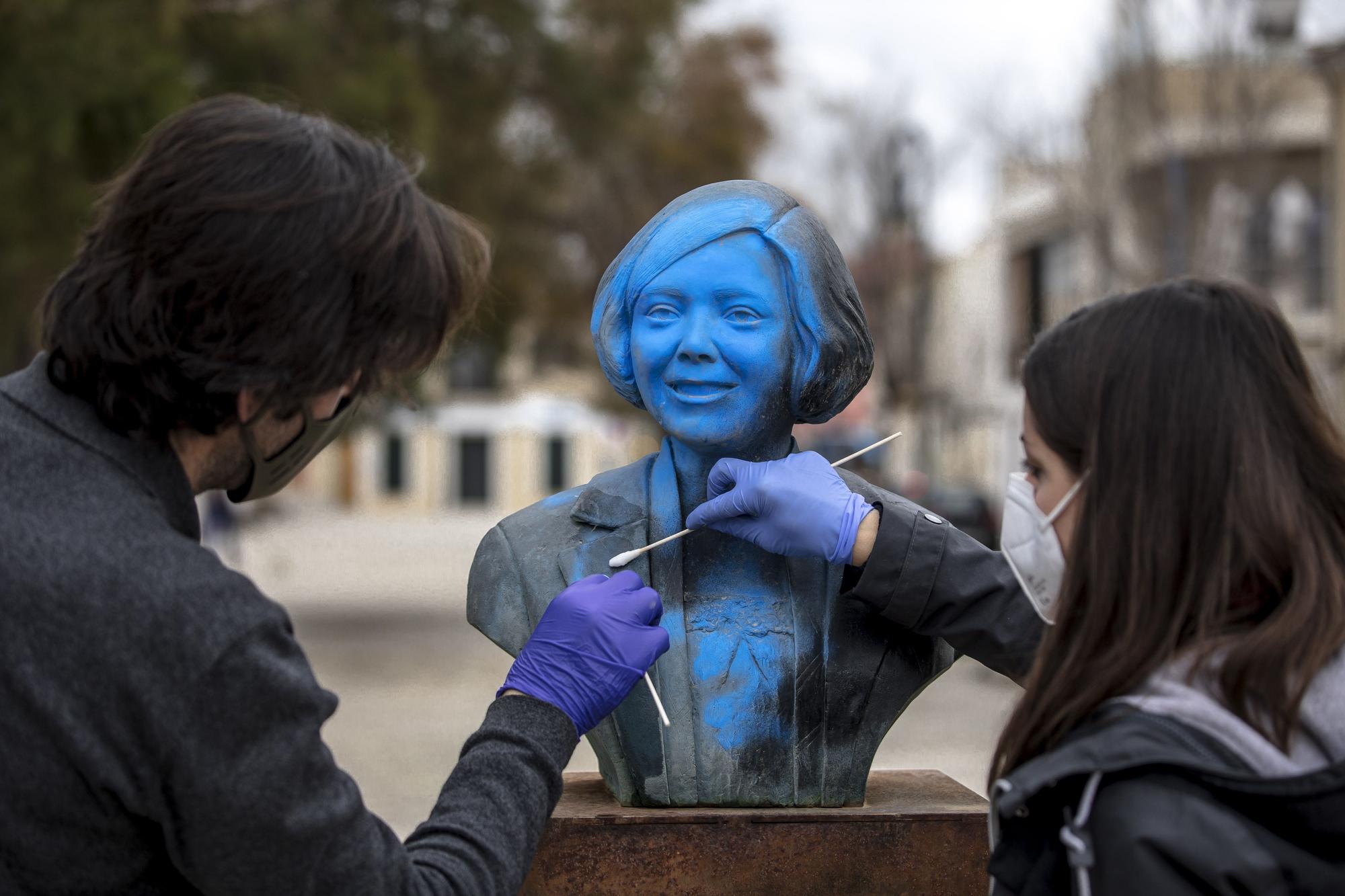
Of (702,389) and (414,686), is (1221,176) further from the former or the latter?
(702,389)

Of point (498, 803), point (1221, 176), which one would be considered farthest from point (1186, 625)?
point (1221, 176)

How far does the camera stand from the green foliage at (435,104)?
23.4 feet

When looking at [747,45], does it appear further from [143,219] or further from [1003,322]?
[143,219]

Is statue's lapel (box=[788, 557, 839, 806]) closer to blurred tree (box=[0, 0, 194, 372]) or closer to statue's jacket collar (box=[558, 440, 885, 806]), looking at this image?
statue's jacket collar (box=[558, 440, 885, 806])

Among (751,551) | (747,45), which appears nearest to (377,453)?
(747,45)

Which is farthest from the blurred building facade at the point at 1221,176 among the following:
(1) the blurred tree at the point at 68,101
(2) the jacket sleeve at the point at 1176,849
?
(2) the jacket sleeve at the point at 1176,849

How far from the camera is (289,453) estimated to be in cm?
170

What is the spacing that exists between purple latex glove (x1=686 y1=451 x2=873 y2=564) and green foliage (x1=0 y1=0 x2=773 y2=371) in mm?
3999

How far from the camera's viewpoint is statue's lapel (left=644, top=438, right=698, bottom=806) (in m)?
2.43

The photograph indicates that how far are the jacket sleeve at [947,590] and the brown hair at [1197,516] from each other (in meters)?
0.62

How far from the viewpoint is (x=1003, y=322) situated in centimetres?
2867

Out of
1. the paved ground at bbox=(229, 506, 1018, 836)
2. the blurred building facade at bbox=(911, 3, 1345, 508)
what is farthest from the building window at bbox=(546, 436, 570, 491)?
the blurred building facade at bbox=(911, 3, 1345, 508)

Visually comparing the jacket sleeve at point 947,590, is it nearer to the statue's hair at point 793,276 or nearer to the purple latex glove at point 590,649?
the statue's hair at point 793,276

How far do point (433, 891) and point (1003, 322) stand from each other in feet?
92.3
